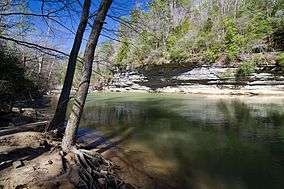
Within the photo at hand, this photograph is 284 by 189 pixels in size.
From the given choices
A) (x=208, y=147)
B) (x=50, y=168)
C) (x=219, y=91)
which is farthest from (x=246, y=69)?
(x=50, y=168)

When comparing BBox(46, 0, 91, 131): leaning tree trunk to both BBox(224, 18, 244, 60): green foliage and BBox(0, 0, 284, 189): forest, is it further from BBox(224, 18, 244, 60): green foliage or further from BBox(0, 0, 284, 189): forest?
BBox(224, 18, 244, 60): green foliage

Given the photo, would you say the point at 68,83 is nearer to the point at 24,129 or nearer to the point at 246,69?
the point at 24,129

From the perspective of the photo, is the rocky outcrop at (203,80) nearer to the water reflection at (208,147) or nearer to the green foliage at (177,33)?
the green foliage at (177,33)

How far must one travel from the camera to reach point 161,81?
46.0m

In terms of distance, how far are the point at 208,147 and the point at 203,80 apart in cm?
2885

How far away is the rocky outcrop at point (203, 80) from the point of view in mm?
32812

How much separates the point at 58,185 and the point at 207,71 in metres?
33.4

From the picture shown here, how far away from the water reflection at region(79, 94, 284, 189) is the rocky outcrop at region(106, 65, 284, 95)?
1463 cm

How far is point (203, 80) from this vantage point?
39375 mm

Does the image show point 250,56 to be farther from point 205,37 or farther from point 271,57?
point 205,37

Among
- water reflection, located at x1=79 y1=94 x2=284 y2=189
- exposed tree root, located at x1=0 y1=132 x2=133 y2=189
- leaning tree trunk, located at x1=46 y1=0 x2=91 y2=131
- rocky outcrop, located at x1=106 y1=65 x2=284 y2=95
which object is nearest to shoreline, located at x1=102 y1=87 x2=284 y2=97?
rocky outcrop, located at x1=106 y1=65 x2=284 y2=95

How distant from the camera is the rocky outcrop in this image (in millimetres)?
32812

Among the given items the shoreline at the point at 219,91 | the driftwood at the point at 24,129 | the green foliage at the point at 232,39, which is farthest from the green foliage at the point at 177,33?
the driftwood at the point at 24,129

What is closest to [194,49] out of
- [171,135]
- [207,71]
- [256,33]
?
[207,71]
